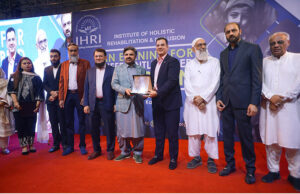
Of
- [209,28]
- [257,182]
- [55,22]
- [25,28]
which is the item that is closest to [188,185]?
[257,182]

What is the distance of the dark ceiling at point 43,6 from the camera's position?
902 cm

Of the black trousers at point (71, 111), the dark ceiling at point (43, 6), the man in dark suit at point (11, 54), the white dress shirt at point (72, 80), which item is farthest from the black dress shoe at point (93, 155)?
the dark ceiling at point (43, 6)

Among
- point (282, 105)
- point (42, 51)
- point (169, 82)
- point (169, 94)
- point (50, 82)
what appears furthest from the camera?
point (42, 51)

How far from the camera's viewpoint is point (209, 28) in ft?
15.9

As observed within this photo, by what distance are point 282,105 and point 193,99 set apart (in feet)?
3.63

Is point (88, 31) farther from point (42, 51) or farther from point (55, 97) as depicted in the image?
point (55, 97)

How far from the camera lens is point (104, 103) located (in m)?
3.61

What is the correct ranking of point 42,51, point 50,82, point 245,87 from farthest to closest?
point 42,51 < point 50,82 < point 245,87

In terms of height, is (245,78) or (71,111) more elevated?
(245,78)

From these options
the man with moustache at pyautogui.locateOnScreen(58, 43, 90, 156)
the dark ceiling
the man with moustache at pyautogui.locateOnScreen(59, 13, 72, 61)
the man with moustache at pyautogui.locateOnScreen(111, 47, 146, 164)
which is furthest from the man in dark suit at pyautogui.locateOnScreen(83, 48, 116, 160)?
the dark ceiling

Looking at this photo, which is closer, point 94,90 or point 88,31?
point 94,90

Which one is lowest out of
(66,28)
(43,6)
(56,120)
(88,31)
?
(56,120)

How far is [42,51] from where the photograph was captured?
19.9ft

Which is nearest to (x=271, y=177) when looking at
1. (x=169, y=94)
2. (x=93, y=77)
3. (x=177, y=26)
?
(x=169, y=94)
